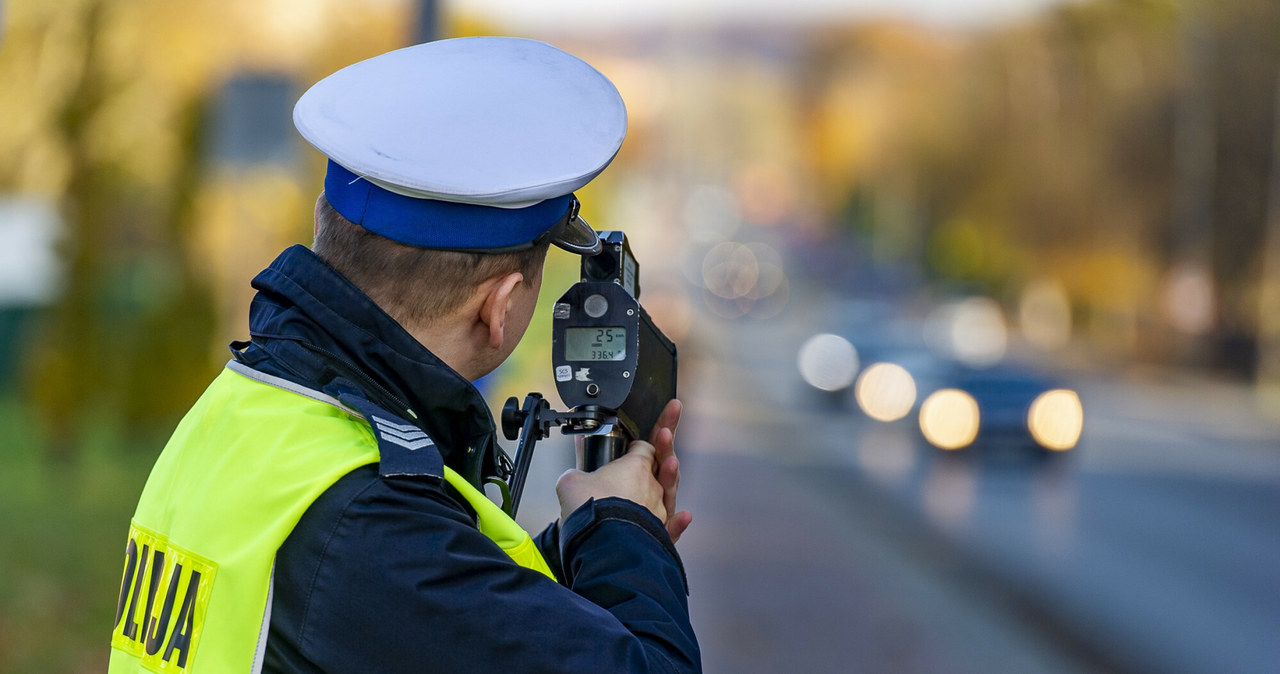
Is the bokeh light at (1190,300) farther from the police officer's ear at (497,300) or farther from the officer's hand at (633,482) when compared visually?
the police officer's ear at (497,300)

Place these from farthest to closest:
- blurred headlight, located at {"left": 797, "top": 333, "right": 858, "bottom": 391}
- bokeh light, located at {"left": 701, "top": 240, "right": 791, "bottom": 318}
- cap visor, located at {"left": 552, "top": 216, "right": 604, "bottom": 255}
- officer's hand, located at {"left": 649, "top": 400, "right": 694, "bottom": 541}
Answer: bokeh light, located at {"left": 701, "top": 240, "right": 791, "bottom": 318}, blurred headlight, located at {"left": 797, "top": 333, "right": 858, "bottom": 391}, officer's hand, located at {"left": 649, "top": 400, "right": 694, "bottom": 541}, cap visor, located at {"left": 552, "top": 216, "right": 604, "bottom": 255}

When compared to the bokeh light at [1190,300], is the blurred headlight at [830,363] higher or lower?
lower

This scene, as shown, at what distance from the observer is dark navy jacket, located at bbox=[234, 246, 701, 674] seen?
1282 millimetres

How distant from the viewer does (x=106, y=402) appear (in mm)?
12562

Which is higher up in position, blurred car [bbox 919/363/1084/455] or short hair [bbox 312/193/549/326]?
short hair [bbox 312/193/549/326]

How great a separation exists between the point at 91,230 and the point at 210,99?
1.58 m

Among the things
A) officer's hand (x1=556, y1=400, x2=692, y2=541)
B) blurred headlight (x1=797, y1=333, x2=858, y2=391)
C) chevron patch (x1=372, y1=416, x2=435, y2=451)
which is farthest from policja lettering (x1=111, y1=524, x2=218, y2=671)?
blurred headlight (x1=797, y1=333, x2=858, y2=391)

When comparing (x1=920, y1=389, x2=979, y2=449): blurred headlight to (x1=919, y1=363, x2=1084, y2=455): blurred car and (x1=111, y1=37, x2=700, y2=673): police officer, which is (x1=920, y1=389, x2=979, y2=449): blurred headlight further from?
(x1=111, y1=37, x2=700, y2=673): police officer

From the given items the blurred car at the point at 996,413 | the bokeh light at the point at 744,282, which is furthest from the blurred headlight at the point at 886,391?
the bokeh light at the point at 744,282

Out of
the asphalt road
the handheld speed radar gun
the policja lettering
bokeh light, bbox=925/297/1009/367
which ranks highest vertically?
bokeh light, bbox=925/297/1009/367

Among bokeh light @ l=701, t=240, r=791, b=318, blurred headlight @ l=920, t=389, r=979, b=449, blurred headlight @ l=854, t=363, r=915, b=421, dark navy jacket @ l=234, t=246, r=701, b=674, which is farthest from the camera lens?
bokeh light @ l=701, t=240, r=791, b=318

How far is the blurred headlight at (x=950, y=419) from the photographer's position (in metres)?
15.6

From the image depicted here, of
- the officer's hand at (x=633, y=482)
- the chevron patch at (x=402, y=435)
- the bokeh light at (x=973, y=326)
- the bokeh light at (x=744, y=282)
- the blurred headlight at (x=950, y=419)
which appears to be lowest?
the blurred headlight at (x=950, y=419)

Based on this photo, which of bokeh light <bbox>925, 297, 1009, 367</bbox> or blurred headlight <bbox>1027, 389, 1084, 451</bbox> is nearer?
blurred headlight <bbox>1027, 389, 1084, 451</bbox>
